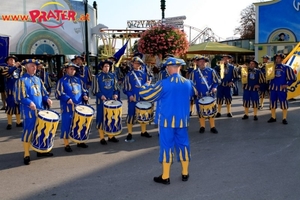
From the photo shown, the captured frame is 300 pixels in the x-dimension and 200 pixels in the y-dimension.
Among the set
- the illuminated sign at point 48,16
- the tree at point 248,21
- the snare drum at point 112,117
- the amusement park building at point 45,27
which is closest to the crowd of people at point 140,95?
the snare drum at point 112,117

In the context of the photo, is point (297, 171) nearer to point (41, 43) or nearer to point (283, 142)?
point (283, 142)

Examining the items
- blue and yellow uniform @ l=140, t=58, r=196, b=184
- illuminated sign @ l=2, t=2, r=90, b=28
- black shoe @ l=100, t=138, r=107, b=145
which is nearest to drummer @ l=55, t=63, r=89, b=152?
black shoe @ l=100, t=138, r=107, b=145

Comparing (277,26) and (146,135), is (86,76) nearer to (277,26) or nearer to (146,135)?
(146,135)

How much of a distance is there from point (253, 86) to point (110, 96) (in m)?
4.67

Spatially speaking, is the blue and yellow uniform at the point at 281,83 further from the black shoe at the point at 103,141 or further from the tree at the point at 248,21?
the tree at the point at 248,21

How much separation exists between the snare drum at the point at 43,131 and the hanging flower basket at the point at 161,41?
6645 millimetres

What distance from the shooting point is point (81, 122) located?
6715 millimetres

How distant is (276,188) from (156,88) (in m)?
2.14

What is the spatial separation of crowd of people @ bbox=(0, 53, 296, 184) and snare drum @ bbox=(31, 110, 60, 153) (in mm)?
20

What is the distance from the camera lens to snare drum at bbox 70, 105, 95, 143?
21.8 feet

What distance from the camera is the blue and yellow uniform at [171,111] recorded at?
15.5 ft

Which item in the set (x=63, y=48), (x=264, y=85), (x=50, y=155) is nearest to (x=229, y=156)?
(x=50, y=155)

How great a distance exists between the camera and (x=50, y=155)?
661 cm

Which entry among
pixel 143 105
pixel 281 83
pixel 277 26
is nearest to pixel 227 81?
pixel 281 83
